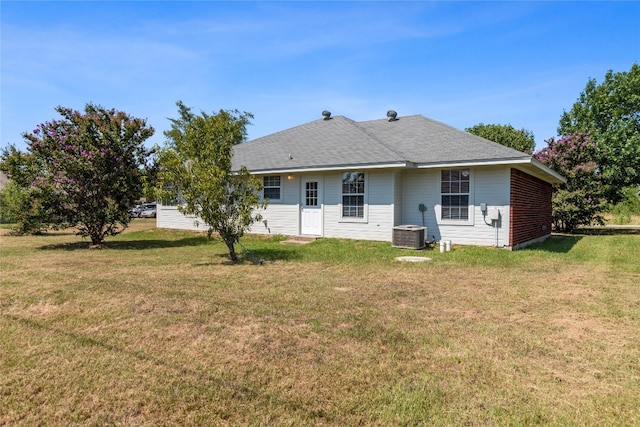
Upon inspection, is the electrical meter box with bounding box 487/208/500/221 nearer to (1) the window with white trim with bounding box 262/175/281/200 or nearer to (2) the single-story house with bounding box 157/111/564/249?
(2) the single-story house with bounding box 157/111/564/249

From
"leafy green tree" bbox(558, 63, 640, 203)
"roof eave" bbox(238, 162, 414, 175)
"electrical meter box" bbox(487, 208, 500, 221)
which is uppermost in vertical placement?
"leafy green tree" bbox(558, 63, 640, 203)

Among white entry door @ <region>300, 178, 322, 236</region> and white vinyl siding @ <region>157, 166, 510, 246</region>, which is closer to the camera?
white vinyl siding @ <region>157, 166, 510, 246</region>

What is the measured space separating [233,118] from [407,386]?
4433cm

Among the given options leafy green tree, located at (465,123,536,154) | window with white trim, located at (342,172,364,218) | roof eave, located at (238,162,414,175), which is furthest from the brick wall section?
leafy green tree, located at (465,123,536,154)

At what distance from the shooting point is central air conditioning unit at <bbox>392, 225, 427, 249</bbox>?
1121cm

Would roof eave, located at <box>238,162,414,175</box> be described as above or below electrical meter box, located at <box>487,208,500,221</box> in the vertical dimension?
above

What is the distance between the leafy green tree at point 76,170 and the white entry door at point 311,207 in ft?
20.7

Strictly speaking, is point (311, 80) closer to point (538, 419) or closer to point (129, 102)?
point (129, 102)

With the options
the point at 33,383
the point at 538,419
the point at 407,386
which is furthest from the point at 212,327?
the point at 538,419

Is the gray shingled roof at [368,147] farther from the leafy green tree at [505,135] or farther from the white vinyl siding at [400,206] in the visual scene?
the leafy green tree at [505,135]

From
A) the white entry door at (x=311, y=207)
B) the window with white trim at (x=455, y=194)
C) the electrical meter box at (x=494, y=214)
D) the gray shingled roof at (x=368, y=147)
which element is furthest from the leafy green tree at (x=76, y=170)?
the electrical meter box at (x=494, y=214)

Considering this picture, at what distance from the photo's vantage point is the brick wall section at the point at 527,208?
37.4ft

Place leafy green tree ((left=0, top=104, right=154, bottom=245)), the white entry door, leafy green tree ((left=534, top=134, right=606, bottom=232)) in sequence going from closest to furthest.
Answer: leafy green tree ((left=0, top=104, right=154, bottom=245)), the white entry door, leafy green tree ((left=534, top=134, right=606, bottom=232))

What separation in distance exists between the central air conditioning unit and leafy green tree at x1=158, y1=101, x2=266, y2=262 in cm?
472
